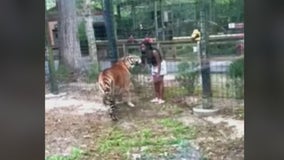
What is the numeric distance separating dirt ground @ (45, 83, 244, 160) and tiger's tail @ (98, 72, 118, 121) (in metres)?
0.04

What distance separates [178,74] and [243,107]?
473 mm

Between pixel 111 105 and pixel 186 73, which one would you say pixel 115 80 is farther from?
pixel 186 73

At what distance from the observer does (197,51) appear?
262 centimetres

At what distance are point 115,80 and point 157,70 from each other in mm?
292

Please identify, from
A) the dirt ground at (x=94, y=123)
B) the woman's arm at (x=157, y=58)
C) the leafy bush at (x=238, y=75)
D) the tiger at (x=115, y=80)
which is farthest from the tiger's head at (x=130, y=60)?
the leafy bush at (x=238, y=75)

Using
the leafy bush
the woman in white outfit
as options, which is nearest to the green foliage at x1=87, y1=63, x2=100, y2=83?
the woman in white outfit

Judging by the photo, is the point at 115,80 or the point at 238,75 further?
the point at 115,80

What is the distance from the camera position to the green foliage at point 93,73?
8.64ft

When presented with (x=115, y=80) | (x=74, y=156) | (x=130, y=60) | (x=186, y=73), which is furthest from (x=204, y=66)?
(x=74, y=156)

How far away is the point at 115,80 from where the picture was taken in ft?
8.82

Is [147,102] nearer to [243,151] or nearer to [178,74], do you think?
[178,74]

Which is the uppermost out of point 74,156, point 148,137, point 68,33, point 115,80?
point 68,33

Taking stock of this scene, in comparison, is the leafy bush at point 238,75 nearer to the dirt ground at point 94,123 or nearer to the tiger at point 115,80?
the dirt ground at point 94,123

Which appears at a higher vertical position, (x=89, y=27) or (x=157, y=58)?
(x=89, y=27)
